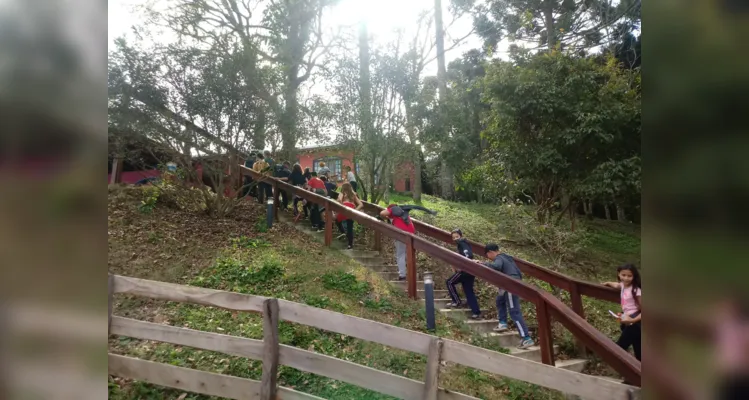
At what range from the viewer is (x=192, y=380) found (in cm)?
300

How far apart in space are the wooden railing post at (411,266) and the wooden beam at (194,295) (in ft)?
7.11

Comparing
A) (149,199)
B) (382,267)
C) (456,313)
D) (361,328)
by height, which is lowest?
(456,313)

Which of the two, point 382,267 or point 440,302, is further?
point 382,267

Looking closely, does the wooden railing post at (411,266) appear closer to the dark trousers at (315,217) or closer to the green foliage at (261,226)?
the dark trousers at (315,217)

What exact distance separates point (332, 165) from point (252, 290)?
4075mm

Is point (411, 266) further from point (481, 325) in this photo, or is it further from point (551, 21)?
point (551, 21)

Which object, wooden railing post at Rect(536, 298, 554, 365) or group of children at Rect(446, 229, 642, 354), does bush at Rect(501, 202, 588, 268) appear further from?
wooden railing post at Rect(536, 298, 554, 365)

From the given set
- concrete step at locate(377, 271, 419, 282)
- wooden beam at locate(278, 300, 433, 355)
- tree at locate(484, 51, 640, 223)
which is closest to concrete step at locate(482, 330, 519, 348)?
concrete step at locate(377, 271, 419, 282)

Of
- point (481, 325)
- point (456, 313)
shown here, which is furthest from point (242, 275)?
point (481, 325)

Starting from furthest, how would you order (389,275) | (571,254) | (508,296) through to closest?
(571,254), (389,275), (508,296)

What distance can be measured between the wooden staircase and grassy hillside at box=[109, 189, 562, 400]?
0.13m
